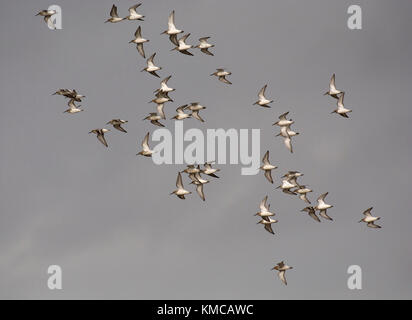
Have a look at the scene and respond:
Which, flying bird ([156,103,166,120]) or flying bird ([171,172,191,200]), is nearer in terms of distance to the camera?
flying bird ([171,172,191,200])

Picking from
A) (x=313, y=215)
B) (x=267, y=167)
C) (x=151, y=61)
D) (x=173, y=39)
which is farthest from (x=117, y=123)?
(x=313, y=215)

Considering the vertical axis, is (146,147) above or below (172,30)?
below

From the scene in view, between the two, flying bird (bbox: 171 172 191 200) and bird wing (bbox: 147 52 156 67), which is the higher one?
bird wing (bbox: 147 52 156 67)

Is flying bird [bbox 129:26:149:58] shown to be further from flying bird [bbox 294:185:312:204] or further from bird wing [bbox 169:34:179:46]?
flying bird [bbox 294:185:312:204]

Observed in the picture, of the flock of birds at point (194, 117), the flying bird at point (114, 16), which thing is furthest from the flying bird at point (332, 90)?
the flying bird at point (114, 16)

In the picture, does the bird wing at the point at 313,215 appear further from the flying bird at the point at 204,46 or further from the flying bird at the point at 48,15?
the flying bird at the point at 48,15

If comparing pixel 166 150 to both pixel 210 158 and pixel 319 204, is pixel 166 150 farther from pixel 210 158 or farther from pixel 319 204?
pixel 319 204

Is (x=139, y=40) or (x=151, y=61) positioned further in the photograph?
(x=151, y=61)

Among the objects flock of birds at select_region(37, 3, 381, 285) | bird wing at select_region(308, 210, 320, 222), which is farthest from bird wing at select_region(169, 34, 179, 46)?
bird wing at select_region(308, 210, 320, 222)

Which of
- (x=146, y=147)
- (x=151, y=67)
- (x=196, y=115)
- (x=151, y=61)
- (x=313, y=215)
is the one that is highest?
(x=151, y=61)

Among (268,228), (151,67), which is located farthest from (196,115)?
(268,228)

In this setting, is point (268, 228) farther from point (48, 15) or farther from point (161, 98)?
point (48, 15)

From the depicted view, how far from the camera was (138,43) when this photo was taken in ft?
293
